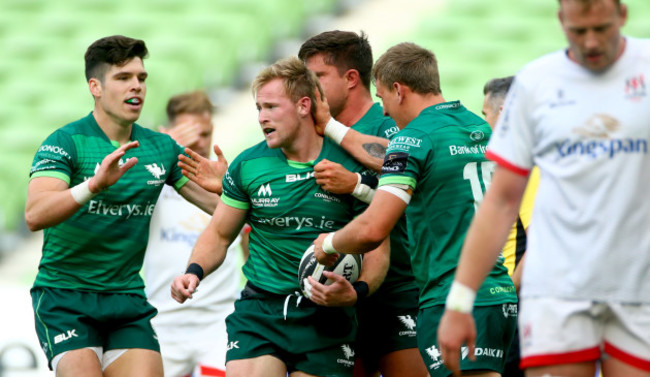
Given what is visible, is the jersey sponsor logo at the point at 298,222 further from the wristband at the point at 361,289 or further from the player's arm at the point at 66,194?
the player's arm at the point at 66,194

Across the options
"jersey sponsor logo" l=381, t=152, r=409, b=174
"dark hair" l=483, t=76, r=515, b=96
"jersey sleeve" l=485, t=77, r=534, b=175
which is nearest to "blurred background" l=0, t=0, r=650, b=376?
"dark hair" l=483, t=76, r=515, b=96

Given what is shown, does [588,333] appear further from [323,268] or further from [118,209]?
[118,209]

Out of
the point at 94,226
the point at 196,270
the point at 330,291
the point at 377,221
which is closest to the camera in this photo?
the point at 377,221

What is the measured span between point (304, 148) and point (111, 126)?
1411 millimetres

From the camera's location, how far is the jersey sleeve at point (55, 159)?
20.1 ft

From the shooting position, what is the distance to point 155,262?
8.02 metres

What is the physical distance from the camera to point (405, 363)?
21.2 feet

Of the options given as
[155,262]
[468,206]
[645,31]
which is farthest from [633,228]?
[645,31]

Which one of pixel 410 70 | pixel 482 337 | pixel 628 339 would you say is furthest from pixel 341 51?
pixel 628 339

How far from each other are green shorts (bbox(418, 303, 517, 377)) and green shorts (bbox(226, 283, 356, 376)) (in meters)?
0.59

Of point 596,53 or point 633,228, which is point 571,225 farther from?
point 596,53

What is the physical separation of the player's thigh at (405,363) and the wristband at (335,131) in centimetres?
149

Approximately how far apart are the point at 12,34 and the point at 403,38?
675 cm

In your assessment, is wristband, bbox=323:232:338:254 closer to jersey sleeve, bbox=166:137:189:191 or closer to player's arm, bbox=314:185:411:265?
player's arm, bbox=314:185:411:265
